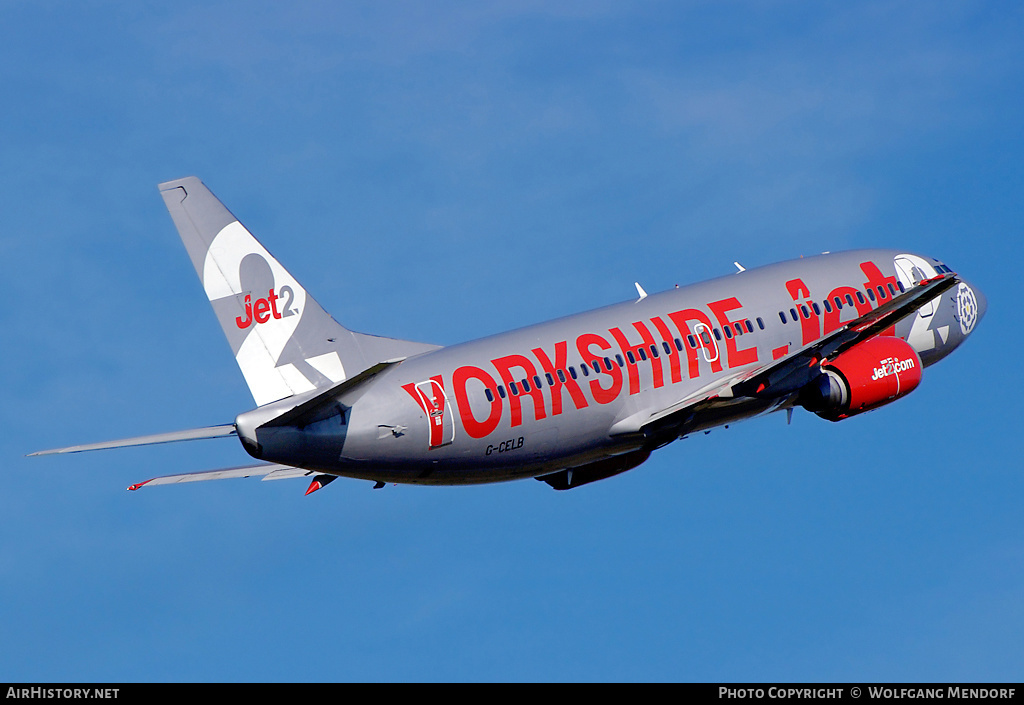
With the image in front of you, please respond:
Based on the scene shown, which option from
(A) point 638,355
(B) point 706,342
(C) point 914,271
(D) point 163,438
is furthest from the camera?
(C) point 914,271

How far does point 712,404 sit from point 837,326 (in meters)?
7.87

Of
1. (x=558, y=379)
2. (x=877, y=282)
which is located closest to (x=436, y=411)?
(x=558, y=379)

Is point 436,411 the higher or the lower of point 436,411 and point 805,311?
the lower

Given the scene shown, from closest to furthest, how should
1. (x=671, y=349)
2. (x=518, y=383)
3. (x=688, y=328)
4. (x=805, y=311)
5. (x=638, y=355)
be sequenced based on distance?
1. (x=518, y=383)
2. (x=638, y=355)
3. (x=671, y=349)
4. (x=688, y=328)
5. (x=805, y=311)

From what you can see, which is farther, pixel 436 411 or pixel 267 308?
pixel 436 411

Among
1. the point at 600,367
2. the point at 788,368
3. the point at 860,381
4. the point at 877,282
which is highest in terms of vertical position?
the point at 877,282

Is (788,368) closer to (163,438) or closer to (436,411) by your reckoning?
(436,411)

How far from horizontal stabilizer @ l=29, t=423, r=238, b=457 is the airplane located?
0.05 metres

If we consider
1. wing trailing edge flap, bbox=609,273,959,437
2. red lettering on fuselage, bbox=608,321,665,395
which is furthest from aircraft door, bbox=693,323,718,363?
red lettering on fuselage, bbox=608,321,665,395

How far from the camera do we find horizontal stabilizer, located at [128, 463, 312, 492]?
45094mm

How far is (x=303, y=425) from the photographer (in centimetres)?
3975

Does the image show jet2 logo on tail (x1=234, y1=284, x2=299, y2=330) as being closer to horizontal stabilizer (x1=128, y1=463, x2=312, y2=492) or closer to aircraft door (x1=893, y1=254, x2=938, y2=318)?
horizontal stabilizer (x1=128, y1=463, x2=312, y2=492)

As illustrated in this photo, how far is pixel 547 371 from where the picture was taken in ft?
144

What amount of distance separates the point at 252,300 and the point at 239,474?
7528mm
